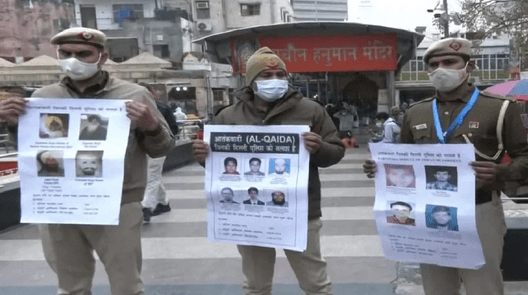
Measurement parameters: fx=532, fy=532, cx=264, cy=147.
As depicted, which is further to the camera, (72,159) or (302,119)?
(302,119)

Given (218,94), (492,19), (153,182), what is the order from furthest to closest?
(218,94) < (492,19) < (153,182)

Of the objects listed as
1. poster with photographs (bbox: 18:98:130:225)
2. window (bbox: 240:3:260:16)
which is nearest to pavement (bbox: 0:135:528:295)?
poster with photographs (bbox: 18:98:130:225)

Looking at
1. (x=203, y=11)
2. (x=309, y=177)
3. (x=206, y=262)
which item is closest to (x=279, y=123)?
(x=309, y=177)

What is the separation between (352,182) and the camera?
8938mm

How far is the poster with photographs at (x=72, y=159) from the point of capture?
269cm

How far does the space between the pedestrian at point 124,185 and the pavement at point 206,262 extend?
1.35 m

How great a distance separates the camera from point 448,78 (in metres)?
2.58

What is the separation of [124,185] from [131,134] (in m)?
0.27

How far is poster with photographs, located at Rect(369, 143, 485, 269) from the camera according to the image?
2488mm

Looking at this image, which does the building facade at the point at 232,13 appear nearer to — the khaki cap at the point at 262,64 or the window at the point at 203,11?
the window at the point at 203,11

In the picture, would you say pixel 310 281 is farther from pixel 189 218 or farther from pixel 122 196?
pixel 189 218

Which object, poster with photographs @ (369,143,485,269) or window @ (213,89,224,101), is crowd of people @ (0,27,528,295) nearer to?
poster with photographs @ (369,143,485,269)

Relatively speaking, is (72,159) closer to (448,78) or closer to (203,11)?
(448,78)

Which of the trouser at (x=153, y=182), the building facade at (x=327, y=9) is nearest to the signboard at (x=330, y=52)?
the trouser at (x=153, y=182)
